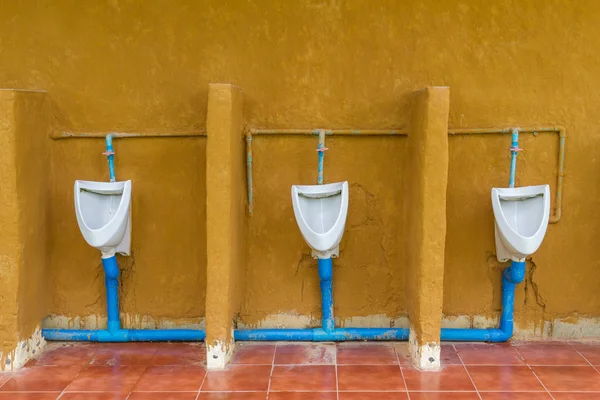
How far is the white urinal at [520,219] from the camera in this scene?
315 centimetres

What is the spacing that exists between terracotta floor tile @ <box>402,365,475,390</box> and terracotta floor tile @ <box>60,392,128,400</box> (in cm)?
142

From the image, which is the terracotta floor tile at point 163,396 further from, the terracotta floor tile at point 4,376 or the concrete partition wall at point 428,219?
the concrete partition wall at point 428,219

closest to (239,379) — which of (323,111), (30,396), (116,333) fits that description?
(116,333)

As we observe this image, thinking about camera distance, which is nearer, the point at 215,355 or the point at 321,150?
the point at 215,355

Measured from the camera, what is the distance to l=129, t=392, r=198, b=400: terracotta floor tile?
2.98 metres

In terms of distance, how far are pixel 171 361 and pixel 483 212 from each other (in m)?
1.97

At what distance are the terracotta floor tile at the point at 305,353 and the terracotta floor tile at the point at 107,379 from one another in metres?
0.76

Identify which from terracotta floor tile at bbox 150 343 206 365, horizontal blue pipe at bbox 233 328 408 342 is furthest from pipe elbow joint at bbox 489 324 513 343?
terracotta floor tile at bbox 150 343 206 365

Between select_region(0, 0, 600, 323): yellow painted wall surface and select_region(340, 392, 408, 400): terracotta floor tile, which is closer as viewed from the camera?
select_region(340, 392, 408, 400): terracotta floor tile

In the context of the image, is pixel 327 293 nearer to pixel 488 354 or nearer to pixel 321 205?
pixel 321 205

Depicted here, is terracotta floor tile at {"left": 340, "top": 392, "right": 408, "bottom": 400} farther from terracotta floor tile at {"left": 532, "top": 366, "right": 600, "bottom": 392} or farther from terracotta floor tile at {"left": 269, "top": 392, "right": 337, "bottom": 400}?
terracotta floor tile at {"left": 532, "top": 366, "right": 600, "bottom": 392}

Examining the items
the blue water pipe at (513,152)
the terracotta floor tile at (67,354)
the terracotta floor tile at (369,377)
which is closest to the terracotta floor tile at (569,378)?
the terracotta floor tile at (369,377)

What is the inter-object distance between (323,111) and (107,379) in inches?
73.6

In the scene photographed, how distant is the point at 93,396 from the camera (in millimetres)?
3016
